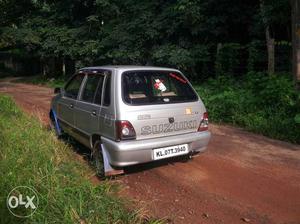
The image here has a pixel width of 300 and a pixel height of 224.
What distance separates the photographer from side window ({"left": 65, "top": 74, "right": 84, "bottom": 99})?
19.9 ft

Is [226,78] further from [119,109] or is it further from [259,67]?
[119,109]

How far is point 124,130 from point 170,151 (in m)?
0.80

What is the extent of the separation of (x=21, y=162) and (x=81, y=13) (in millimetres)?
20276

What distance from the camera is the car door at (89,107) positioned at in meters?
5.13

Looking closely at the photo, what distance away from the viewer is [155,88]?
16.5 ft

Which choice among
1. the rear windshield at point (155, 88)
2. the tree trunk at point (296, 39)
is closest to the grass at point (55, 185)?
the rear windshield at point (155, 88)

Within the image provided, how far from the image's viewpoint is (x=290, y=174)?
5082 millimetres

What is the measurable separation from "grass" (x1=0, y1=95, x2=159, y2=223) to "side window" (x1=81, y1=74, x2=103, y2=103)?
0.97m

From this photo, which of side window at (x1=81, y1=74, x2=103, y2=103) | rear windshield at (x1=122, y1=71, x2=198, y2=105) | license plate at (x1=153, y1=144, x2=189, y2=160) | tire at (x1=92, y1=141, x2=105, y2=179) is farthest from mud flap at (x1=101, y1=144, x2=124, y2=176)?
side window at (x1=81, y1=74, x2=103, y2=103)

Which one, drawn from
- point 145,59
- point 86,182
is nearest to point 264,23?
point 145,59

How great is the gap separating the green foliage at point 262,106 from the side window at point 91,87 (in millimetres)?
4168

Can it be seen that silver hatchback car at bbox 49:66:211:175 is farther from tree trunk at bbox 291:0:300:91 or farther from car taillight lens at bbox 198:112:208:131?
tree trunk at bbox 291:0:300:91

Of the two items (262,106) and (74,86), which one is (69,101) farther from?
(262,106)

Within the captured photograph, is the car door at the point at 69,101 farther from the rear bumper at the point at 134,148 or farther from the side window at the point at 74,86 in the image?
the rear bumper at the point at 134,148
